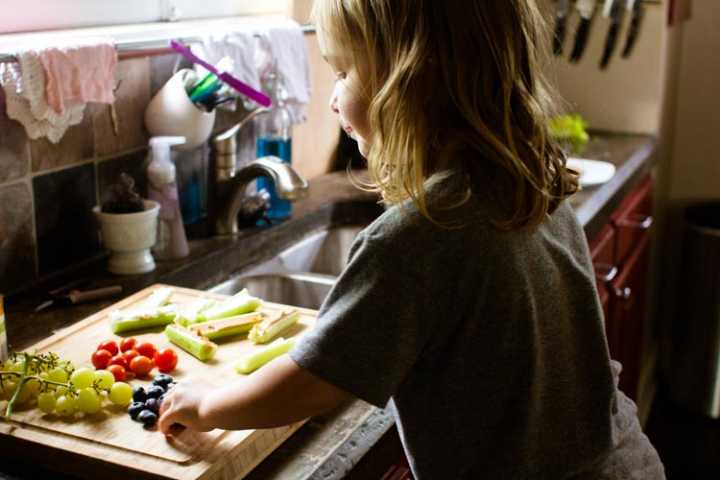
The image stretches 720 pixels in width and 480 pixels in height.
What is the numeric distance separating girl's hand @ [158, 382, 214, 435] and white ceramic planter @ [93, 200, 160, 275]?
1.84 ft

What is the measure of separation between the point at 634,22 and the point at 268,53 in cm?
143

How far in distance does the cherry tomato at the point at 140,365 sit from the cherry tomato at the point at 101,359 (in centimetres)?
4

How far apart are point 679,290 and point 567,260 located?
8.21 ft

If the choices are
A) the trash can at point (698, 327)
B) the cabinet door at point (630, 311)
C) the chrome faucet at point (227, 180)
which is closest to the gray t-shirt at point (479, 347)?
the chrome faucet at point (227, 180)

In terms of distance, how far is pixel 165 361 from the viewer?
1209mm

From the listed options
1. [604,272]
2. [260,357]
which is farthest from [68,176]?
[604,272]

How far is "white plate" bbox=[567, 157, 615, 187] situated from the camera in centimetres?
229

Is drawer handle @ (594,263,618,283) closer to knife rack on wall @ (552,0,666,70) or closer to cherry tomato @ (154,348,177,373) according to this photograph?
knife rack on wall @ (552,0,666,70)

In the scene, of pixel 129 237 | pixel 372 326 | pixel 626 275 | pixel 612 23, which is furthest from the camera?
pixel 612 23

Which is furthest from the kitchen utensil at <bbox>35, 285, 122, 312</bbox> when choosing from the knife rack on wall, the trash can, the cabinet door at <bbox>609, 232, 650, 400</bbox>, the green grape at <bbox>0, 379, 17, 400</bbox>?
the trash can

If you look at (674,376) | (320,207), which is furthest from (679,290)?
(320,207)

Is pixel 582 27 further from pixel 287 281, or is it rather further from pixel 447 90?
pixel 447 90

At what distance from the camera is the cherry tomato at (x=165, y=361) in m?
1.21

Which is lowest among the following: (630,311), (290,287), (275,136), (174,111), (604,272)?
(630,311)
